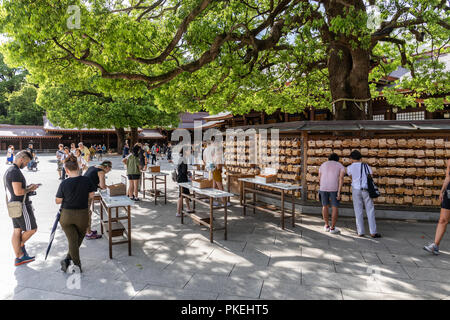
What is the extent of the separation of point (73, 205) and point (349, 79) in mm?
8863

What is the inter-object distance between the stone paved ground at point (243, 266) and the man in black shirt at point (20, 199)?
0.29 m

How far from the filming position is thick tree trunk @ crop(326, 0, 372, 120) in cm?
881

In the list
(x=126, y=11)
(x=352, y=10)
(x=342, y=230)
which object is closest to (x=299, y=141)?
(x=342, y=230)

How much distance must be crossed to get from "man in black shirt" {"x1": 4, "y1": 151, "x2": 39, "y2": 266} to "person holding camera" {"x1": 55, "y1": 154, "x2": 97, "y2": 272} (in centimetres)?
86

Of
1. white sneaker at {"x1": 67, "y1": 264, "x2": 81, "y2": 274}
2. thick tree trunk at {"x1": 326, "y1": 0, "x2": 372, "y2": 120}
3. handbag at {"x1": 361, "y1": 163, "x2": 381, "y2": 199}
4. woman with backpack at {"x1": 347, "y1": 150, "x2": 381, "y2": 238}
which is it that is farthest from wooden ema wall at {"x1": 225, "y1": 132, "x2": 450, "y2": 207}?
white sneaker at {"x1": 67, "y1": 264, "x2": 81, "y2": 274}

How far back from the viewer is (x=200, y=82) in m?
12.2

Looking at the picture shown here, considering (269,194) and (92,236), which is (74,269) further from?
(269,194)

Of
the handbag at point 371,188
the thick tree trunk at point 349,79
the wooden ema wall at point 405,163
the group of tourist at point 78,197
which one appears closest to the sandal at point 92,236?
the group of tourist at point 78,197

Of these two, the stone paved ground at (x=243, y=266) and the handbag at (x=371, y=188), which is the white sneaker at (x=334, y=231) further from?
the handbag at (x=371, y=188)

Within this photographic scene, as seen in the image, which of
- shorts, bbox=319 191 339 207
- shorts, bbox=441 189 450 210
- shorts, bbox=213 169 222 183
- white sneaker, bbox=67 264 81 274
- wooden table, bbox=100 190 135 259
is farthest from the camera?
shorts, bbox=213 169 222 183

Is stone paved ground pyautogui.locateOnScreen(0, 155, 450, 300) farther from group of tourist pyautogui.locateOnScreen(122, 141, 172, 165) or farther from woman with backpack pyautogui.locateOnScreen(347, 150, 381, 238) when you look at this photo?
group of tourist pyautogui.locateOnScreen(122, 141, 172, 165)

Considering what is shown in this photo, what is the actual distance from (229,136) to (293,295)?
8.58 meters

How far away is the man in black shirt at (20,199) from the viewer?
4.66m
